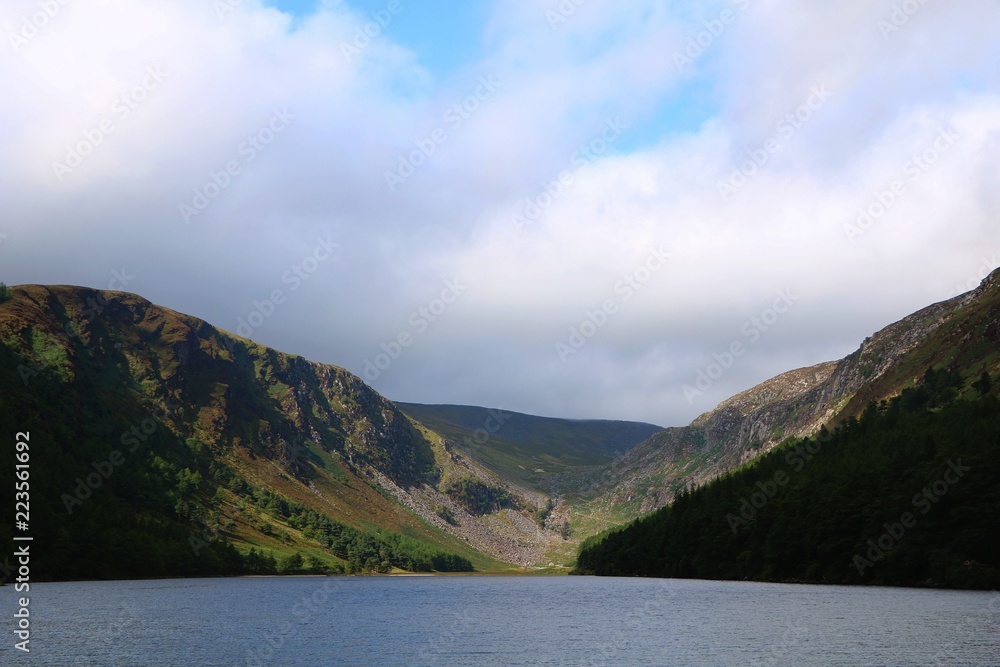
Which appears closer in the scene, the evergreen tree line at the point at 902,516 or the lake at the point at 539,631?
the lake at the point at 539,631

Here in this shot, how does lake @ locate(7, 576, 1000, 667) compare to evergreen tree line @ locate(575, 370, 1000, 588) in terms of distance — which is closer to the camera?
Answer: lake @ locate(7, 576, 1000, 667)

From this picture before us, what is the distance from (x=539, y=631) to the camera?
3893 inches

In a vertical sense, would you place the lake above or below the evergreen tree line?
below

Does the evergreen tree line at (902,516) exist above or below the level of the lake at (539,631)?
above

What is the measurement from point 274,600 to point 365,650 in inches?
3503

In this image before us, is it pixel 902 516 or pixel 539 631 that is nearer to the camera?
pixel 539 631

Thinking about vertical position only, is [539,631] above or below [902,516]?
below

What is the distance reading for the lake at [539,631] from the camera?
234ft

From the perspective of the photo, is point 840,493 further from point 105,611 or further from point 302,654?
point 105,611

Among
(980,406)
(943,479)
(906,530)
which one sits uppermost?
(980,406)

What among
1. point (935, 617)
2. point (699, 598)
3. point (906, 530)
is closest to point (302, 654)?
point (935, 617)

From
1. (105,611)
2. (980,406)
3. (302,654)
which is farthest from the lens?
(980,406)

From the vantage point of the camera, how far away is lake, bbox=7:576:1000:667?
71.2 meters

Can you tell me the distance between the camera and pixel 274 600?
161 metres
